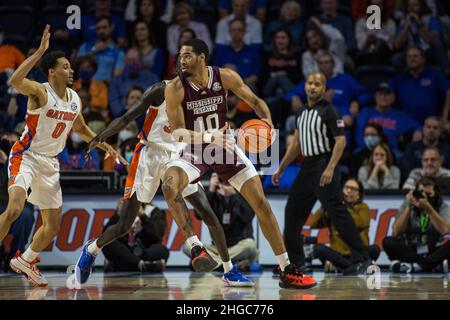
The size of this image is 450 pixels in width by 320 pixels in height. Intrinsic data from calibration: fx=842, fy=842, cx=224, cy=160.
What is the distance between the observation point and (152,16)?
13.1 meters

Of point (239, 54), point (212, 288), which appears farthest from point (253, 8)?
point (212, 288)

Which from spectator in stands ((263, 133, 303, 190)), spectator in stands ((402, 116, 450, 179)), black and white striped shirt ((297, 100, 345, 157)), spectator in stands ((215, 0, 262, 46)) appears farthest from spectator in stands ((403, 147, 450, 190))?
spectator in stands ((215, 0, 262, 46))

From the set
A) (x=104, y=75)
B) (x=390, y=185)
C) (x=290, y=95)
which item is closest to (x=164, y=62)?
(x=104, y=75)

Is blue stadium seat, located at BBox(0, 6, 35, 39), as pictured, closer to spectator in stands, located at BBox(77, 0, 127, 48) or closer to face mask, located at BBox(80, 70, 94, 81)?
spectator in stands, located at BBox(77, 0, 127, 48)

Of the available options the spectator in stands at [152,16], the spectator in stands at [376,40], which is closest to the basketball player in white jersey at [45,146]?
the spectator in stands at [152,16]

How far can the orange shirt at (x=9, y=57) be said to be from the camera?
12508 millimetres

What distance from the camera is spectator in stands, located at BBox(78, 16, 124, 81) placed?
1261 cm

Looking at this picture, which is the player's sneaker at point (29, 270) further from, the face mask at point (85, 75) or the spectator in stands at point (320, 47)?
the spectator in stands at point (320, 47)

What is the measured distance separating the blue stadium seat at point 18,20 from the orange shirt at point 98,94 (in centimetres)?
199

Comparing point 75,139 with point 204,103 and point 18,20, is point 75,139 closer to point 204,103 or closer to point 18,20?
point 18,20

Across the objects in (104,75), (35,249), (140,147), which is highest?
(104,75)

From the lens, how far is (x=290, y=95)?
12078 mm

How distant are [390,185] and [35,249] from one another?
4.91 meters

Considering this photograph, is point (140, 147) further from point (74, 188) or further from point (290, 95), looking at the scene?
point (290, 95)
